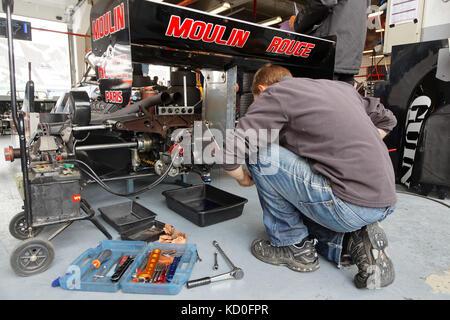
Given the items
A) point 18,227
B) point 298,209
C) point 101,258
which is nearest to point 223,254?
point 298,209

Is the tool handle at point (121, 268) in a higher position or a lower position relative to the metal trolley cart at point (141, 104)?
lower

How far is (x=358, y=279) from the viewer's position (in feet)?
3.66

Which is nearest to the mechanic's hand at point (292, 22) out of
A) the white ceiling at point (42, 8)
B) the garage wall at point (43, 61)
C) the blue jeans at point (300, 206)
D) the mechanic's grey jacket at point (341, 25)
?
the mechanic's grey jacket at point (341, 25)

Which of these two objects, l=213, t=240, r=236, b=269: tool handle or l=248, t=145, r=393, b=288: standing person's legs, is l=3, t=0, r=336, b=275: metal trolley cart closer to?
l=213, t=240, r=236, b=269: tool handle

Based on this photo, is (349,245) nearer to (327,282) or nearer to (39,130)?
(327,282)

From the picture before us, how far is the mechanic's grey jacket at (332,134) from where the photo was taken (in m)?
1.03

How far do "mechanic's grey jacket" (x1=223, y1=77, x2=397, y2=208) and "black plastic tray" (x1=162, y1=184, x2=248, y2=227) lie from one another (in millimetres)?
670

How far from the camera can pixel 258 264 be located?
1.28 m

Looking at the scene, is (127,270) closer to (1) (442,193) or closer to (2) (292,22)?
(2) (292,22)

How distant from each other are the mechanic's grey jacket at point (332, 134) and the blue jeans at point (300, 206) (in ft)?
0.14

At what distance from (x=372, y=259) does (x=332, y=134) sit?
50 centimetres

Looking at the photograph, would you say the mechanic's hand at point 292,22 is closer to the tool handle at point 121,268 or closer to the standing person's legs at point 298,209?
the standing person's legs at point 298,209

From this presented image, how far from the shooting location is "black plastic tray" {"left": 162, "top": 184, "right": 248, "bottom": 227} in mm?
1665
